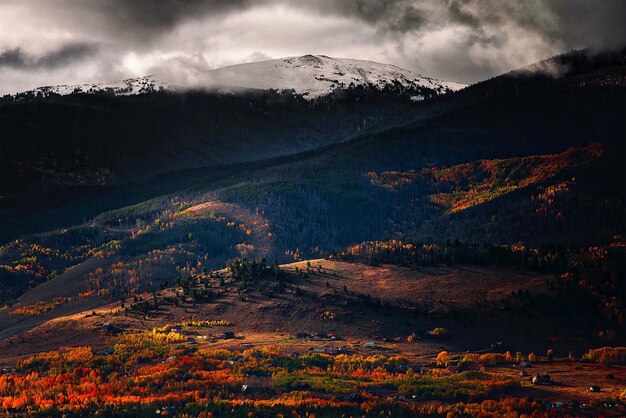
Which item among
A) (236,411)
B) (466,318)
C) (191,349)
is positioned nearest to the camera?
(236,411)

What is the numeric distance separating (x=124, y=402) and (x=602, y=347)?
83682 millimetres

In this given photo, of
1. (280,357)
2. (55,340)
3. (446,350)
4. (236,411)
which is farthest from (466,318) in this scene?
(55,340)

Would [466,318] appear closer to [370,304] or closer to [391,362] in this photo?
[370,304]

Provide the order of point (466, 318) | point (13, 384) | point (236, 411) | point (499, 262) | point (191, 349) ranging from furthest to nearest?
point (499, 262), point (466, 318), point (191, 349), point (13, 384), point (236, 411)

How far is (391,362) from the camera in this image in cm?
14000

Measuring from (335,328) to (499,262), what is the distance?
45.0m

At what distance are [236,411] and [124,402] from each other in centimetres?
1659

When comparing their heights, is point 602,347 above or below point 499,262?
below

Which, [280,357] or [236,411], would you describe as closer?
[236,411]

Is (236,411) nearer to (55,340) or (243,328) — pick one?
(243,328)

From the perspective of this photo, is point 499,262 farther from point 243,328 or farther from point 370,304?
point 243,328

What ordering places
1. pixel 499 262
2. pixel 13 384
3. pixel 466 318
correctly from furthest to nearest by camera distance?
pixel 499 262, pixel 466 318, pixel 13 384

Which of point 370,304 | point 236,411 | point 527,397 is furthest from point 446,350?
point 236,411

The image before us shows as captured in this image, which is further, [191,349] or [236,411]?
[191,349]
